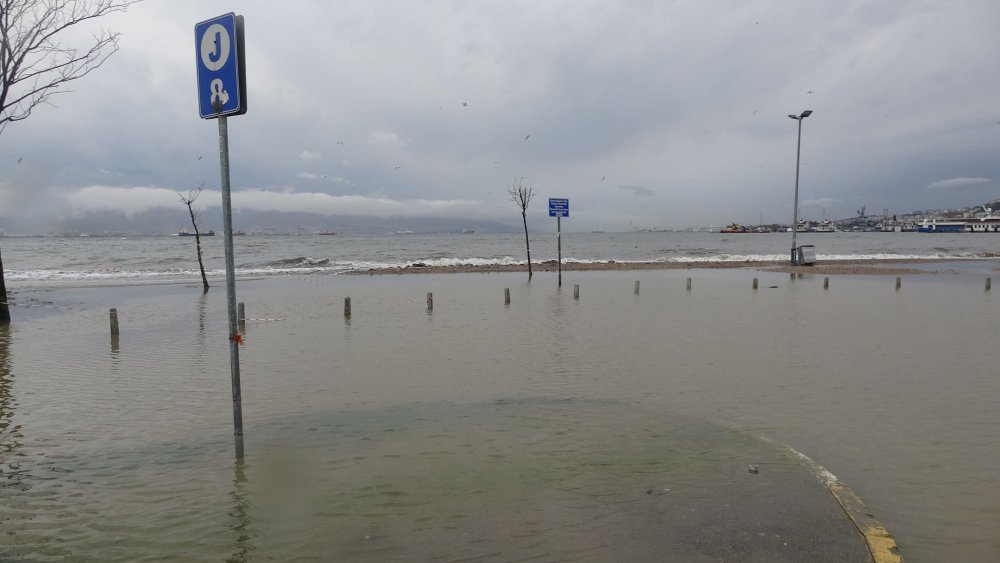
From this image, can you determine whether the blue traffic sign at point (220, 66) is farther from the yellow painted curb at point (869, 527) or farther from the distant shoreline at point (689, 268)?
the distant shoreline at point (689, 268)

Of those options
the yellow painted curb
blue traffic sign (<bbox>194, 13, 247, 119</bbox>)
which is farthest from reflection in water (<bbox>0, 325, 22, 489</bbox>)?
the yellow painted curb

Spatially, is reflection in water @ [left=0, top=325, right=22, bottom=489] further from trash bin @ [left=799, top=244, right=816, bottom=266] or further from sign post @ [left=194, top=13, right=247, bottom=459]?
trash bin @ [left=799, top=244, right=816, bottom=266]

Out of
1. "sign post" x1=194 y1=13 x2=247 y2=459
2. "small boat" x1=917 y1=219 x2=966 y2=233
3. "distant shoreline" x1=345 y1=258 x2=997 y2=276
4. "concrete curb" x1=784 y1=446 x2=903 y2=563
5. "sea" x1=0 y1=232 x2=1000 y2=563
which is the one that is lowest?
"sea" x1=0 y1=232 x2=1000 y2=563

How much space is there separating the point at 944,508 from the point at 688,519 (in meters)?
2.36

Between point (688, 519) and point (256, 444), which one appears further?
point (256, 444)

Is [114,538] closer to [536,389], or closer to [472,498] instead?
[472,498]

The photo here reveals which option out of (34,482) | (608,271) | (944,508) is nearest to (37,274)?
(608,271)

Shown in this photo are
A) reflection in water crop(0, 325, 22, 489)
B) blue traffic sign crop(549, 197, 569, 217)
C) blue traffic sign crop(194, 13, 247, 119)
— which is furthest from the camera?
blue traffic sign crop(549, 197, 569, 217)

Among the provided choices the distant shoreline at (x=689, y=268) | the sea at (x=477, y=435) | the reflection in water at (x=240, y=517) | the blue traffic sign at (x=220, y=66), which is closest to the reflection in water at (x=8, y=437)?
the sea at (x=477, y=435)

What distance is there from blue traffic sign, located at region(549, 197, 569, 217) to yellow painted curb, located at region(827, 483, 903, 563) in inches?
848

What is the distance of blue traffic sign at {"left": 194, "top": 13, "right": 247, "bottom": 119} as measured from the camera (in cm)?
495

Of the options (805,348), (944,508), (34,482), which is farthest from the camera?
(805,348)

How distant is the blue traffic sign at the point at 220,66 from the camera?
4.95 meters

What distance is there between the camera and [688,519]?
4.43 m
